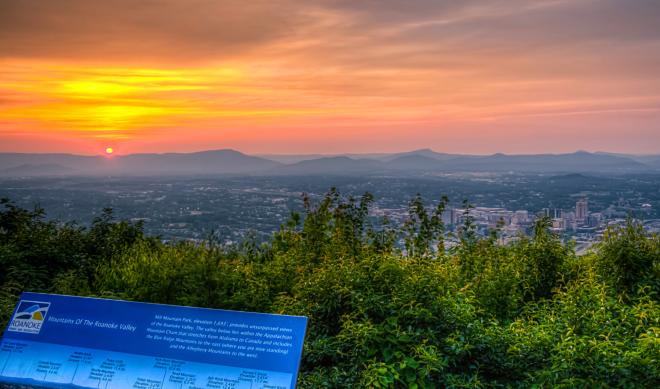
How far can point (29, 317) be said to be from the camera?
18.8 ft

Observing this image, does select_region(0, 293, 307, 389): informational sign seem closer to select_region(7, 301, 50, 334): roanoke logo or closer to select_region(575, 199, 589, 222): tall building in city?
select_region(7, 301, 50, 334): roanoke logo

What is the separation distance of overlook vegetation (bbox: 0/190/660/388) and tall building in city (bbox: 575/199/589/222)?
329 centimetres

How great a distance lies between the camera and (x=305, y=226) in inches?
434

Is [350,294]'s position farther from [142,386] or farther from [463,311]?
[142,386]

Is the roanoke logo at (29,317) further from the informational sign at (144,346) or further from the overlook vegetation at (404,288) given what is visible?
the overlook vegetation at (404,288)

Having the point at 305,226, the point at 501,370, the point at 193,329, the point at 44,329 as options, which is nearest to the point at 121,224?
the point at 305,226

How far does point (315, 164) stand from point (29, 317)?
5786 centimetres

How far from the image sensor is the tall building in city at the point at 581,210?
42.7 ft

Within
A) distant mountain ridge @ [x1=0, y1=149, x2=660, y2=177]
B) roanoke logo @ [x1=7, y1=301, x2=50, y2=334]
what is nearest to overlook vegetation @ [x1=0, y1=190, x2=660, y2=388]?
roanoke logo @ [x1=7, y1=301, x2=50, y2=334]

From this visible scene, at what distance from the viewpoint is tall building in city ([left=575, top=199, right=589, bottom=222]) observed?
42.7 feet

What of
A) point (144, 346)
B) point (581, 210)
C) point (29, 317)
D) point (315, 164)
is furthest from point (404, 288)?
point (315, 164)

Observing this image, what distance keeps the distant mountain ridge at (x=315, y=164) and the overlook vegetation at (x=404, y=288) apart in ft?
75.3

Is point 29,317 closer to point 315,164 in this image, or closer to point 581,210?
point 581,210

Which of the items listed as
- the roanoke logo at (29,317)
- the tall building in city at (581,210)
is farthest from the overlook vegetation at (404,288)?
the tall building in city at (581,210)
